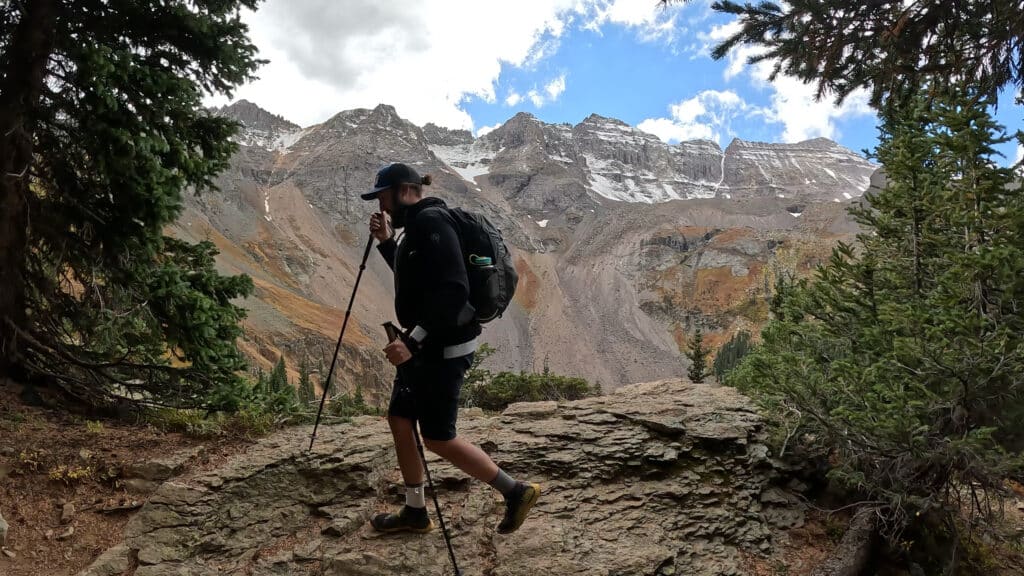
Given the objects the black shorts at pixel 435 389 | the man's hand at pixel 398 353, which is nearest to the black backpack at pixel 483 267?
the black shorts at pixel 435 389

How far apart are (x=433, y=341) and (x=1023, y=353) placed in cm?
459

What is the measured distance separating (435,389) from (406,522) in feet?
4.81

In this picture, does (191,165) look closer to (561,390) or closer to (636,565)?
(636,565)

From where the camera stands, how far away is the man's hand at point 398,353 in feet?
12.7

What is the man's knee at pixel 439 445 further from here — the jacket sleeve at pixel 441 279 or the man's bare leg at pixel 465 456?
the jacket sleeve at pixel 441 279

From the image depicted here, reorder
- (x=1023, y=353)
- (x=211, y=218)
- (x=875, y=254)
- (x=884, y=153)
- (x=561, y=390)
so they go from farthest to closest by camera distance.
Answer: (x=211, y=218) → (x=561, y=390) → (x=884, y=153) → (x=875, y=254) → (x=1023, y=353)

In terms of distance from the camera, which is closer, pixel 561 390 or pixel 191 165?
pixel 191 165

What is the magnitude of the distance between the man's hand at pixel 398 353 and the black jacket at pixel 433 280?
116 mm

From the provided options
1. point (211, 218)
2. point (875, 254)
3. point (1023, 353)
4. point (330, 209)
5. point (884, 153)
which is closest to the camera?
point (1023, 353)

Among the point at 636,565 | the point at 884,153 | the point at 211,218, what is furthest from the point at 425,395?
the point at 211,218

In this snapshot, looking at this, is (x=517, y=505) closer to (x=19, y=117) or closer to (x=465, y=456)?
(x=465, y=456)

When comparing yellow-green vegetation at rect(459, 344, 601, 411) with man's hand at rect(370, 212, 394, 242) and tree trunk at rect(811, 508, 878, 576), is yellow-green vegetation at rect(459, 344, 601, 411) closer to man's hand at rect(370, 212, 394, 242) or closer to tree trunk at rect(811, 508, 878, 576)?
tree trunk at rect(811, 508, 878, 576)

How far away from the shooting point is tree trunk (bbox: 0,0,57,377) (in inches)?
235

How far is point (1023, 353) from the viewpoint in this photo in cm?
446
